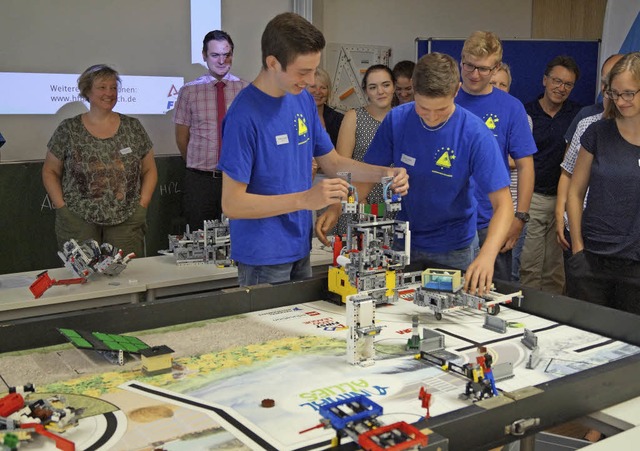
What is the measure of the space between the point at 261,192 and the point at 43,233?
2972 mm

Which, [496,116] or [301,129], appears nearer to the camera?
[301,129]

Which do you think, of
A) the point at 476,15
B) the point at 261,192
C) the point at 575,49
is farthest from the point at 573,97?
the point at 261,192

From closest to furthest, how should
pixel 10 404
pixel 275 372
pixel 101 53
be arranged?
pixel 10 404 → pixel 275 372 → pixel 101 53

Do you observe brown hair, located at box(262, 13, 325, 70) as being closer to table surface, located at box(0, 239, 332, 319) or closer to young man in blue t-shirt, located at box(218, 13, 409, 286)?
young man in blue t-shirt, located at box(218, 13, 409, 286)

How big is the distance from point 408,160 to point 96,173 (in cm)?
198

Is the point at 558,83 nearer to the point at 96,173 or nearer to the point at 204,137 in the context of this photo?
the point at 204,137

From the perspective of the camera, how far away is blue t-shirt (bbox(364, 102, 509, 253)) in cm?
256

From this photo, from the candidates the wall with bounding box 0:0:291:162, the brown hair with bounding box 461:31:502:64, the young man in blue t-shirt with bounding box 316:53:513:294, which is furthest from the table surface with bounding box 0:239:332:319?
the wall with bounding box 0:0:291:162

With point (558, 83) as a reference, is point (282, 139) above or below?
below

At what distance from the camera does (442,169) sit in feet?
8.57

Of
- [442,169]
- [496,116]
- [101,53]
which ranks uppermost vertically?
[101,53]

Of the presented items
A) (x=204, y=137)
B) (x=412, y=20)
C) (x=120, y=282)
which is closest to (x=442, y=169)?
(x=120, y=282)

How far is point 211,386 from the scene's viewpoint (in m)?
1.71

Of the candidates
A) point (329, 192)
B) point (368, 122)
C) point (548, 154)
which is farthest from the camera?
point (548, 154)
